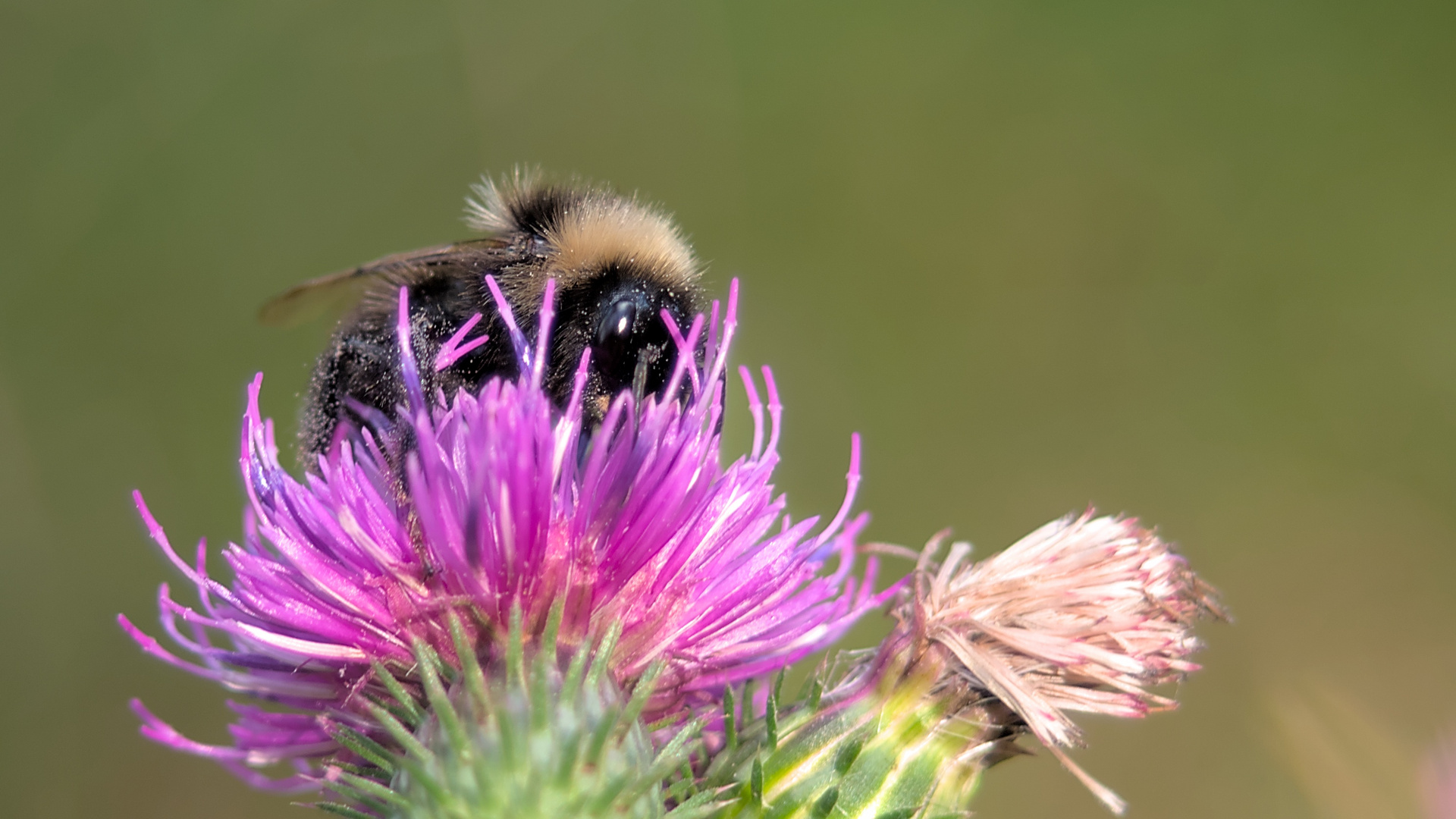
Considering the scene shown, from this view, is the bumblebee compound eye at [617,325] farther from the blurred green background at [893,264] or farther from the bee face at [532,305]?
the blurred green background at [893,264]

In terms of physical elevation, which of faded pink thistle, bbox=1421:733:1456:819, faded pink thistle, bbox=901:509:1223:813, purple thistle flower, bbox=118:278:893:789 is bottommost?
faded pink thistle, bbox=1421:733:1456:819

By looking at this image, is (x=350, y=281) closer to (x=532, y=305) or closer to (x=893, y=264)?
(x=532, y=305)

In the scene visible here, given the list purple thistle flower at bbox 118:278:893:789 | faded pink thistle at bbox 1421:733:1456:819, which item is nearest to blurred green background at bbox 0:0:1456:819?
faded pink thistle at bbox 1421:733:1456:819

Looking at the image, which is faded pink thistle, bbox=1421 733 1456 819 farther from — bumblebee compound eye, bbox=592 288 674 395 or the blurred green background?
the blurred green background

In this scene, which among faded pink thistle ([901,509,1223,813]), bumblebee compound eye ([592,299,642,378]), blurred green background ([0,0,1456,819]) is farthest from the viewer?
blurred green background ([0,0,1456,819])

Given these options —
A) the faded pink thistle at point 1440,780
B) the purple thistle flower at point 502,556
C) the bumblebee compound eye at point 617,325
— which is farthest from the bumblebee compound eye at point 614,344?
the faded pink thistle at point 1440,780

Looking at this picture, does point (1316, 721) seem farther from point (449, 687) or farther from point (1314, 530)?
point (1314, 530)

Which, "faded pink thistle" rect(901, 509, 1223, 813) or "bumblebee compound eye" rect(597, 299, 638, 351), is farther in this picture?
"bumblebee compound eye" rect(597, 299, 638, 351)
